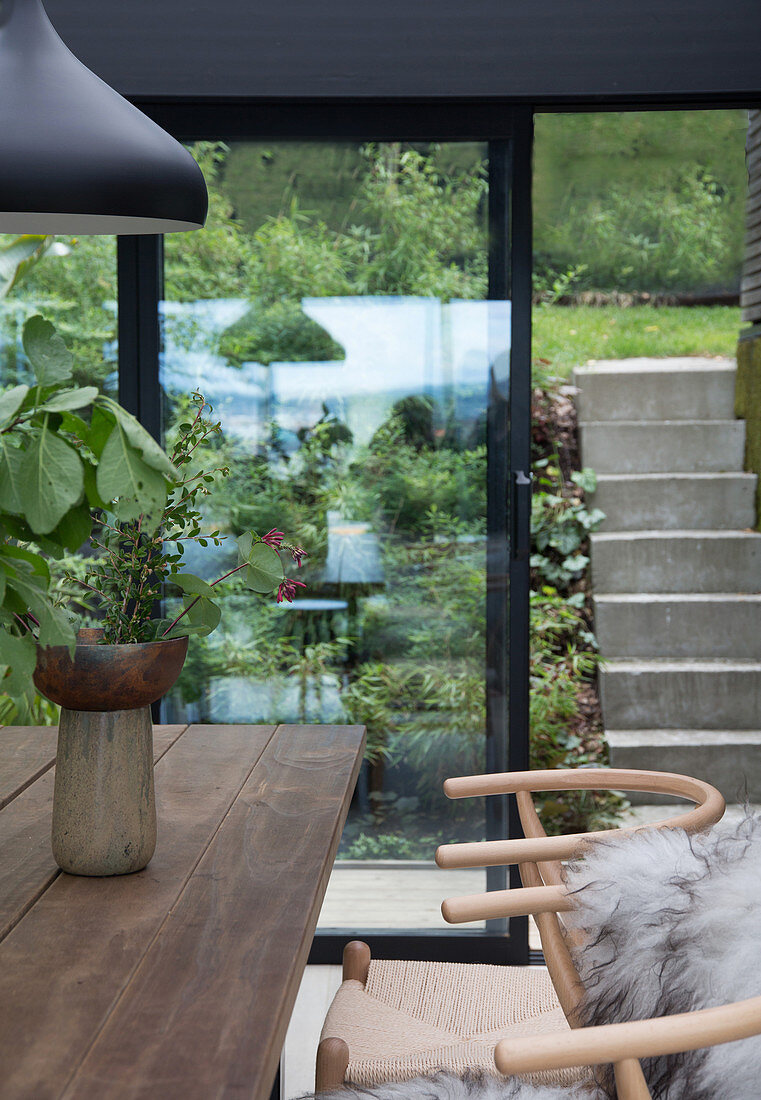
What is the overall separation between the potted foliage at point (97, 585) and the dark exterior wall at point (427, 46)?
1772 millimetres

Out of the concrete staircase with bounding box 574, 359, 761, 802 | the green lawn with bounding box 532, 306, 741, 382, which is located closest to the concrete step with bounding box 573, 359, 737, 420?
the concrete staircase with bounding box 574, 359, 761, 802

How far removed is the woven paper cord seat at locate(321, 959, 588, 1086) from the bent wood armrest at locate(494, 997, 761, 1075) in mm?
263

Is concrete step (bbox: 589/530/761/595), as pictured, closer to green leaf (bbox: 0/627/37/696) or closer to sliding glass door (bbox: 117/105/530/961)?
sliding glass door (bbox: 117/105/530/961)

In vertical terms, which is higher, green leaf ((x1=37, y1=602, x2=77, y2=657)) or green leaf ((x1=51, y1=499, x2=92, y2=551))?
green leaf ((x1=51, y1=499, x2=92, y2=551))

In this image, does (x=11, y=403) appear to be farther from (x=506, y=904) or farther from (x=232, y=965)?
(x=506, y=904)

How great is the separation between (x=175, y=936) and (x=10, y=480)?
52 cm

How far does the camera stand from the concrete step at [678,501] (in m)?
5.34

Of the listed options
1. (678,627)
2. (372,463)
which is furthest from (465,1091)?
(678,627)

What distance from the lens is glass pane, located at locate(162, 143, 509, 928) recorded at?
2.91 metres

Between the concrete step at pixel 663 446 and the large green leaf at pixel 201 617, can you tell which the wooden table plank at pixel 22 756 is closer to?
the large green leaf at pixel 201 617

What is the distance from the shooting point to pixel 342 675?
299 cm

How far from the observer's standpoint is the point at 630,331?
6406 mm

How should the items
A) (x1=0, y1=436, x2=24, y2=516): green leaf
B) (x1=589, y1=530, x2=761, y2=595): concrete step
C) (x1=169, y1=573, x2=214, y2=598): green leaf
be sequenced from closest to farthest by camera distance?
1. (x1=0, y1=436, x2=24, y2=516): green leaf
2. (x1=169, y1=573, x2=214, y2=598): green leaf
3. (x1=589, y1=530, x2=761, y2=595): concrete step

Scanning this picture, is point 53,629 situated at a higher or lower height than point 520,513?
lower
